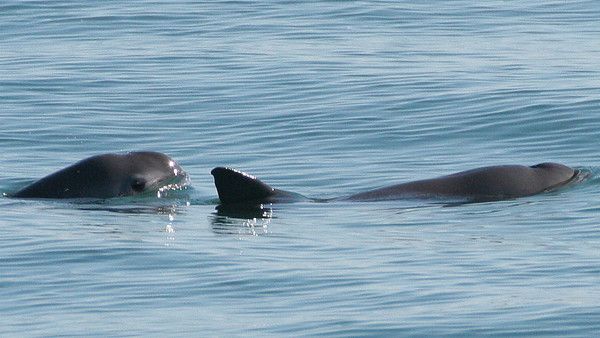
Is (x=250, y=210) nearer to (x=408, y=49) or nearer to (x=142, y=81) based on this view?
(x=142, y=81)

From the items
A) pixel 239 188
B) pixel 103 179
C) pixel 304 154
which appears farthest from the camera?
pixel 304 154

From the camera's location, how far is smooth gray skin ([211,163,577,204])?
17.2 m

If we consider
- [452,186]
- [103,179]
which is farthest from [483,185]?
[103,179]

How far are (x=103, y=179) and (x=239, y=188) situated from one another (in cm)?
165

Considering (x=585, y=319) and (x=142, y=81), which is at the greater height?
(x=142, y=81)

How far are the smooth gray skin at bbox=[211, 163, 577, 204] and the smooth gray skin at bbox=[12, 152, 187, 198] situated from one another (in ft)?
4.22

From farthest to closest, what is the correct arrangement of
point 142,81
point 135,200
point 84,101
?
point 142,81 < point 84,101 < point 135,200

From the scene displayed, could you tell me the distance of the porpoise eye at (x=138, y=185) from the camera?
18219mm

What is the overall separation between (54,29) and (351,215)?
57.9 feet

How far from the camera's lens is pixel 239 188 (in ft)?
56.6

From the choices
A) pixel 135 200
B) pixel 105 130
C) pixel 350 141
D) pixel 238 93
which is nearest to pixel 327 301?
pixel 135 200

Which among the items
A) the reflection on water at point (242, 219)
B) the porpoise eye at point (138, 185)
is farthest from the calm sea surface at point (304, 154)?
the porpoise eye at point (138, 185)

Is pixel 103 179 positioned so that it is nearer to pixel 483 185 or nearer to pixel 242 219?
pixel 242 219

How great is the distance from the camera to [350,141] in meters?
21.8
